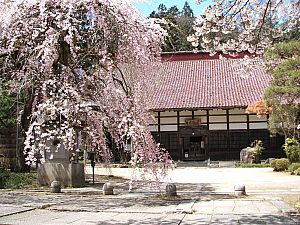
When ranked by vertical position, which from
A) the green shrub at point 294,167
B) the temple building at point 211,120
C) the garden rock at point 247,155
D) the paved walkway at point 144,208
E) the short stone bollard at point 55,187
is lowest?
the paved walkway at point 144,208

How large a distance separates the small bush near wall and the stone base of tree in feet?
1.27

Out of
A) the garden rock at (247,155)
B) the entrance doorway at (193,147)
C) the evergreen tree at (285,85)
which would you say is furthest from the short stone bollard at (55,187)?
the entrance doorway at (193,147)

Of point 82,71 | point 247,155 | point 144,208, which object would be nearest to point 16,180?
point 82,71

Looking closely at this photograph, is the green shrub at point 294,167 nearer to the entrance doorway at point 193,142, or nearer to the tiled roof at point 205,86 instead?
the tiled roof at point 205,86

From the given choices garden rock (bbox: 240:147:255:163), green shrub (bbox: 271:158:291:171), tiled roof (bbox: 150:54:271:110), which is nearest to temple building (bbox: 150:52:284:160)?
tiled roof (bbox: 150:54:271:110)

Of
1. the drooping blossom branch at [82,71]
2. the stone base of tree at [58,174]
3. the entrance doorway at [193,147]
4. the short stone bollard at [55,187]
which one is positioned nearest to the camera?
the drooping blossom branch at [82,71]

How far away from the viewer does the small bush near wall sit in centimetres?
1353

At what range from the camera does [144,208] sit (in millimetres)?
9359

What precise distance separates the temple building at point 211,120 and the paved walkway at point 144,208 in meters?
14.5

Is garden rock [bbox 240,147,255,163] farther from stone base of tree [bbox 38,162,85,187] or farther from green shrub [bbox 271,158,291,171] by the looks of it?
stone base of tree [bbox 38,162,85,187]

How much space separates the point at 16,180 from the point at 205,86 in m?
18.8

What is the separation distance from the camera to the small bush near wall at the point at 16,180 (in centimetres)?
1353

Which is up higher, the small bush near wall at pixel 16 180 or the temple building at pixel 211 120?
the temple building at pixel 211 120

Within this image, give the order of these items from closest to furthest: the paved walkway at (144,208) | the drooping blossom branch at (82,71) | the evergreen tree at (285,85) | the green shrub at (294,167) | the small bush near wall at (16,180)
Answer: the paved walkway at (144,208) < the drooping blossom branch at (82,71) < the small bush near wall at (16,180) < the evergreen tree at (285,85) < the green shrub at (294,167)
